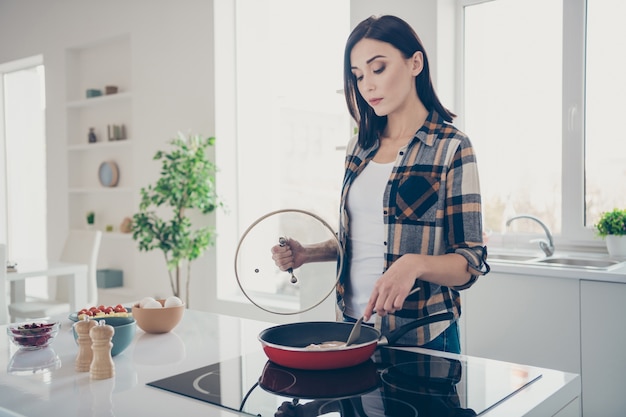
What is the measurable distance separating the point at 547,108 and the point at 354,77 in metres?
1.93

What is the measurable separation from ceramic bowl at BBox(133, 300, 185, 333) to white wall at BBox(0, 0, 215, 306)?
293 cm

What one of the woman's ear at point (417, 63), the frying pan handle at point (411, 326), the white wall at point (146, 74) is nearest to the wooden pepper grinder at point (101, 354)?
the frying pan handle at point (411, 326)

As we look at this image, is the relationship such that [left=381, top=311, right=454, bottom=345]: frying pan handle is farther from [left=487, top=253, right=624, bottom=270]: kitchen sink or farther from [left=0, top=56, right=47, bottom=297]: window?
[left=0, top=56, right=47, bottom=297]: window

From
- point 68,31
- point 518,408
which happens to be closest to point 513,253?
point 518,408

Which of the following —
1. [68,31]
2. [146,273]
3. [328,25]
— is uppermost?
[68,31]

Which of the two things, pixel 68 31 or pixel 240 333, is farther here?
pixel 68 31

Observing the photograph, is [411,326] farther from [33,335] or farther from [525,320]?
[525,320]

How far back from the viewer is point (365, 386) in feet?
3.43

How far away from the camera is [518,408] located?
0.97m

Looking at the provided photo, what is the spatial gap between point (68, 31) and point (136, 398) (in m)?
5.23

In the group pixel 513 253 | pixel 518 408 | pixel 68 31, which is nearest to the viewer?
pixel 518 408

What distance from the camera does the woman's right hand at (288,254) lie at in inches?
55.7

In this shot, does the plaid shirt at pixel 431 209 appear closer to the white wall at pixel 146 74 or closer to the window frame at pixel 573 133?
the window frame at pixel 573 133

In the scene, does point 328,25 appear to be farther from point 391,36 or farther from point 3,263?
point 391,36
